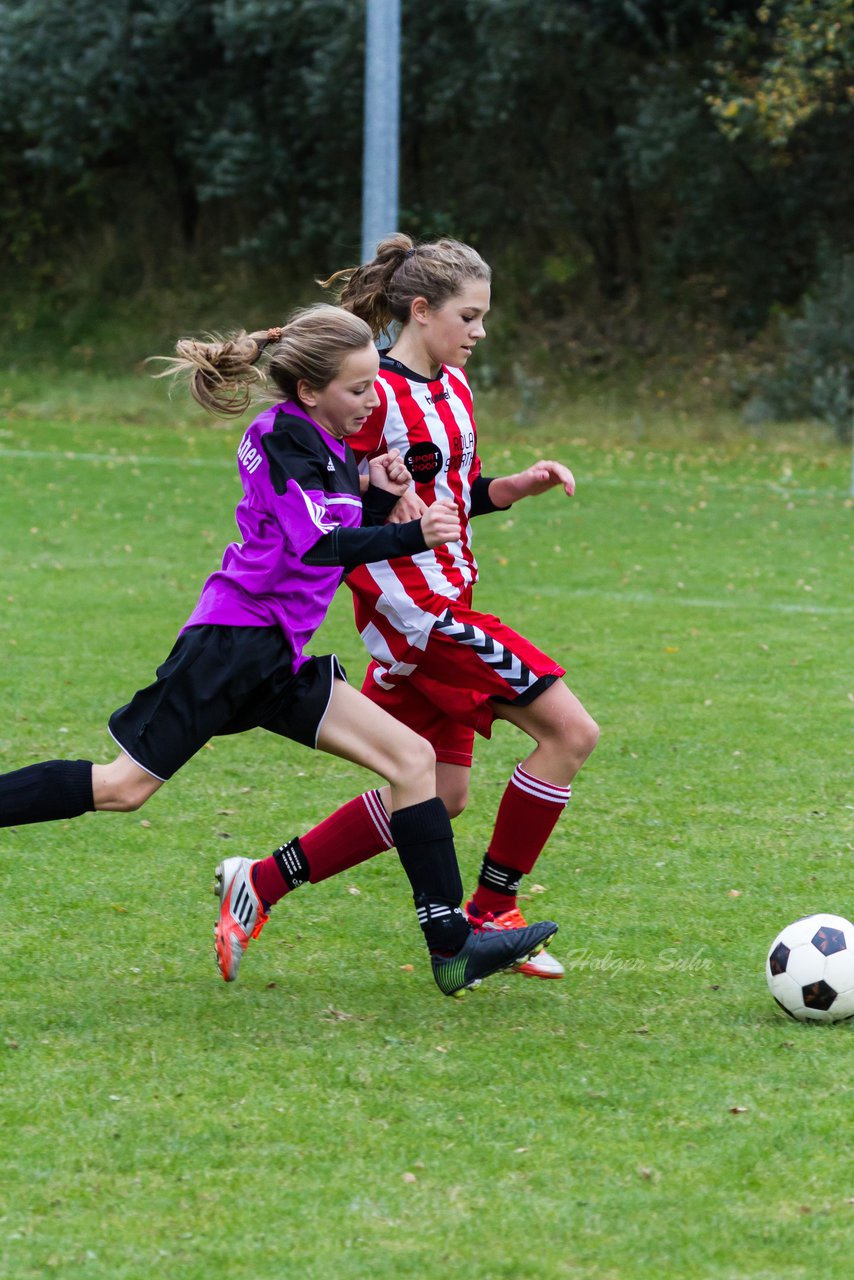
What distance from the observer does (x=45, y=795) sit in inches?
156

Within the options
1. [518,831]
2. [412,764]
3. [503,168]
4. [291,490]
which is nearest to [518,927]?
[518,831]

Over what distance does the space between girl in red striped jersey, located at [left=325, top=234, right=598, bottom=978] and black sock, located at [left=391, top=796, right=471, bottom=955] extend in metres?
0.37

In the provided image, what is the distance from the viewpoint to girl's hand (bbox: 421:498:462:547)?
12.0 feet

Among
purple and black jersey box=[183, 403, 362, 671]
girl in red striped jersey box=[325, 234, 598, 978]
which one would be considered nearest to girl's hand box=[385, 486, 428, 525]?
girl in red striped jersey box=[325, 234, 598, 978]

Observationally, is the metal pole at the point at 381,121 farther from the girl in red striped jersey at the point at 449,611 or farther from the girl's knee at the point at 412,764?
the girl's knee at the point at 412,764

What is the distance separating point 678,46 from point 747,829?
22242 mm

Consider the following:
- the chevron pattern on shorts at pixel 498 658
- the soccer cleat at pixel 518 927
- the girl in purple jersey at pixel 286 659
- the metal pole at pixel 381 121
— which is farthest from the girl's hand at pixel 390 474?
the metal pole at pixel 381 121

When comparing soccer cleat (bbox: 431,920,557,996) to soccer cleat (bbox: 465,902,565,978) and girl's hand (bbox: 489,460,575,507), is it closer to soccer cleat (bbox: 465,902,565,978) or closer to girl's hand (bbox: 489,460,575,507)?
soccer cleat (bbox: 465,902,565,978)

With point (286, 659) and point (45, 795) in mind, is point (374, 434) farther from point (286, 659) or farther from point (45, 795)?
point (45, 795)

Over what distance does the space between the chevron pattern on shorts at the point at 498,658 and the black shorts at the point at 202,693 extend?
44cm

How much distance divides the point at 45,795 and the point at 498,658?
1164mm

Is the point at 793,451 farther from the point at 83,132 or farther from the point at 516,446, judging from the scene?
the point at 83,132

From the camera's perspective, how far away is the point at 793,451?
63.9 feet

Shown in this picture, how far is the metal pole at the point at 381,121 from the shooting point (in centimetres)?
1282
